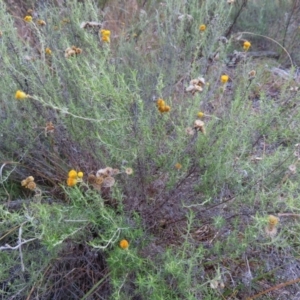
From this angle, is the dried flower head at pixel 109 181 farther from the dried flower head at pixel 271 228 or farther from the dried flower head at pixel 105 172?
the dried flower head at pixel 271 228

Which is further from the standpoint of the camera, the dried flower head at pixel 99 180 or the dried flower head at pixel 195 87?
the dried flower head at pixel 195 87

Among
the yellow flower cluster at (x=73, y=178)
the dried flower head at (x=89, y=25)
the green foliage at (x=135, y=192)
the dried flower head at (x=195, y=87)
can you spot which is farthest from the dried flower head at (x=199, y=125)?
the dried flower head at (x=89, y=25)

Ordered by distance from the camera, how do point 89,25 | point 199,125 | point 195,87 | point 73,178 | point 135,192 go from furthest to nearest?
point 89,25 → point 135,192 → point 195,87 → point 199,125 → point 73,178

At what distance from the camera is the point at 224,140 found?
6.14 feet

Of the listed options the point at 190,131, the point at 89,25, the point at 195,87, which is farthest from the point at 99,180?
the point at 89,25

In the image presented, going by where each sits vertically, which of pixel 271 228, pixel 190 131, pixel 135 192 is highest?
pixel 190 131

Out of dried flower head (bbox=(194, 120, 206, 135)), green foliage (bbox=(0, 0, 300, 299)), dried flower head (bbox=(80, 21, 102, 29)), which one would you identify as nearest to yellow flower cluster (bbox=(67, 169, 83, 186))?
green foliage (bbox=(0, 0, 300, 299))

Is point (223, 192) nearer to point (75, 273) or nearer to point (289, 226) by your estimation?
point (289, 226)

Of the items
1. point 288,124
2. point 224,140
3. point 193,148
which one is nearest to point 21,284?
point 193,148

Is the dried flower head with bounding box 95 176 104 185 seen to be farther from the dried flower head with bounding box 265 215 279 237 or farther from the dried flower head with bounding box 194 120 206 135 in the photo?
the dried flower head with bounding box 265 215 279 237

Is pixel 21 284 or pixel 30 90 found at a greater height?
pixel 30 90

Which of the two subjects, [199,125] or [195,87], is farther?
[195,87]

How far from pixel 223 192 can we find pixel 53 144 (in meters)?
0.85

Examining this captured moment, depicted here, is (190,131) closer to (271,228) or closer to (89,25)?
(271,228)
